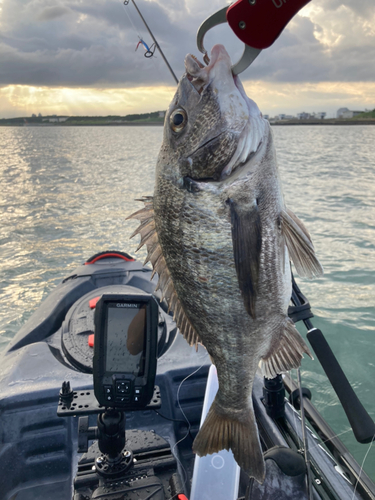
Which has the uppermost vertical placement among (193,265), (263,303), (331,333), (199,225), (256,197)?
(256,197)

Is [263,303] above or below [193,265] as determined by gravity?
below

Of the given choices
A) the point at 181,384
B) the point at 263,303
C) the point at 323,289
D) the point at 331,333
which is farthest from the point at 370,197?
the point at 263,303

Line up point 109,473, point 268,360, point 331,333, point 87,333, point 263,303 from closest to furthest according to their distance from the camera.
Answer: point 263,303, point 268,360, point 109,473, point 87,333, point 331,333

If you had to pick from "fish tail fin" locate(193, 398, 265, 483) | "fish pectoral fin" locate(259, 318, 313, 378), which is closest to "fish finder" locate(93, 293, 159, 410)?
"fish tail fin" locate(193, 398, 265, 483)

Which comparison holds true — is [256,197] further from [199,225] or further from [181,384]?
[181,384]

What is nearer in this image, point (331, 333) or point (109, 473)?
point (109, 473)

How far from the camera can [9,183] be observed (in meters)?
24.1

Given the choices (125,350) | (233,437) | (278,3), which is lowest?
(233,437)

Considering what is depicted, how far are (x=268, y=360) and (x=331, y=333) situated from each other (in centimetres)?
558

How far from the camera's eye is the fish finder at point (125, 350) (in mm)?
2049

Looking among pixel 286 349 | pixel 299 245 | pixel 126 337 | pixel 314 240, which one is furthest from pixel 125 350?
pixel 314 240

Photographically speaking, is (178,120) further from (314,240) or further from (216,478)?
(314,240)

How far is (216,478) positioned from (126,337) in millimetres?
939

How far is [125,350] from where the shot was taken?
215 centimetres
